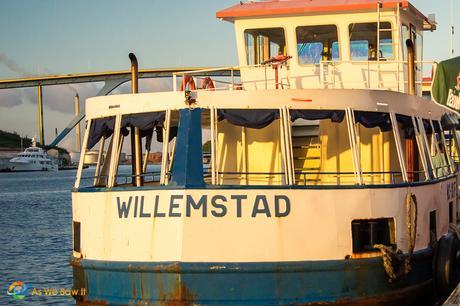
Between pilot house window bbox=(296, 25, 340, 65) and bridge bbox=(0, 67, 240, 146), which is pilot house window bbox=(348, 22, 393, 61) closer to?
pilot house window bbox=(296, 25, 340, 65)

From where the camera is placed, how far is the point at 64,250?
31.8 meters

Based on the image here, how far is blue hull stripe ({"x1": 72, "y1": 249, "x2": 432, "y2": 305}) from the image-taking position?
40.4ft

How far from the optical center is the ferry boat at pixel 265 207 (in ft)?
40.5

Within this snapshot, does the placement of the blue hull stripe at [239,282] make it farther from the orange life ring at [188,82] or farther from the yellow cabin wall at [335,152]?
the orange life ring at [188,82]

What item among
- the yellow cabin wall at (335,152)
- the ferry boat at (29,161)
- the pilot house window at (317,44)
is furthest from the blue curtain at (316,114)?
the ferry boat at (29,161)

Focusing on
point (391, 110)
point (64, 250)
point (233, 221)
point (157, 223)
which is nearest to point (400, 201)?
point (391, 110)

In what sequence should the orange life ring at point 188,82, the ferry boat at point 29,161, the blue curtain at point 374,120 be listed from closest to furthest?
1. the blue curtain at point 374,120
2. the orange life ring at point 188,82
3. the ferry boat at point 29,161

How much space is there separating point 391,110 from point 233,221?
3.43 m

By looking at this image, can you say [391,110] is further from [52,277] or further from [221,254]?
[52,277]

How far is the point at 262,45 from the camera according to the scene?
16.8 metres

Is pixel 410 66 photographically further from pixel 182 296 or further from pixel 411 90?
pixel 182 296

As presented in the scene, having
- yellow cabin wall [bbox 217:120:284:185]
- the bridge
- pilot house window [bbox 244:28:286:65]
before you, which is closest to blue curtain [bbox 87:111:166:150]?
yellow cabin wall [bbox 217:120:284:185]

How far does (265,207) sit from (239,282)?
1.16 m

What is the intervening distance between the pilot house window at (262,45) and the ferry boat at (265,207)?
1.10 m
